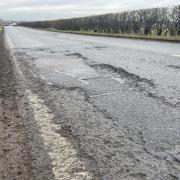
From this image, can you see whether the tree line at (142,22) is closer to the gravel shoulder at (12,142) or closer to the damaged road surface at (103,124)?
the damaged road surface at (103,124)

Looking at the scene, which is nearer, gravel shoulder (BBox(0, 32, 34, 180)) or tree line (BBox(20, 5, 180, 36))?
gravel shoulder (BBox(0, 32, 34, 180))

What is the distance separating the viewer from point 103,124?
14.8 feet

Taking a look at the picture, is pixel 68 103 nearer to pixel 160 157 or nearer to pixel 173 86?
pixel 173 86

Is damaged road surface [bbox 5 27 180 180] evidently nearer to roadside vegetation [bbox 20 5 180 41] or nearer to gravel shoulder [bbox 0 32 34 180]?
gravel shoulder [bbox 0 32 34 180]

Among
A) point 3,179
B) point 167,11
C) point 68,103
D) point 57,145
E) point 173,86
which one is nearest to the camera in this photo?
point 3,179

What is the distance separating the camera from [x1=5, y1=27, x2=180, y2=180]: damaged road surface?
10.7ft

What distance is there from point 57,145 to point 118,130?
77cm

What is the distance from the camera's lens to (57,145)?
3.84 meters

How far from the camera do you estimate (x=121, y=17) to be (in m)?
37.0

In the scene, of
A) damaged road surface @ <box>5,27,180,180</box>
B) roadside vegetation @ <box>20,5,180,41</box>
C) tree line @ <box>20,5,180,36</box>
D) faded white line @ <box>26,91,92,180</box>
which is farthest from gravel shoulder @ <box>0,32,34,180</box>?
tree line @ <box>20,5,180,36</box>

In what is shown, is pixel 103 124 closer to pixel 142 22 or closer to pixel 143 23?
pixel 143 23

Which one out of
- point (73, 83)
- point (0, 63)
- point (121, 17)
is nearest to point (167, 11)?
point (121, 17)

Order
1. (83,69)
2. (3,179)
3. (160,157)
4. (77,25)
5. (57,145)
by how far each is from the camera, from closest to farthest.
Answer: (3,179)
(160,157)
(57,145)
(83,69)
(77,25)

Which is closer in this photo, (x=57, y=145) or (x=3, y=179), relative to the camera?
(x=3, y=179)
